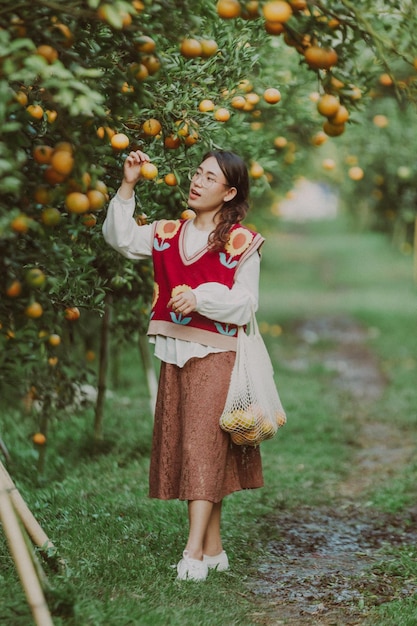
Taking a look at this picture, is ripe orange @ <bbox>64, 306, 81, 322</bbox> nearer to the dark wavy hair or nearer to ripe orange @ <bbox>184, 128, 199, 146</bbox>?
the dark wavy hair

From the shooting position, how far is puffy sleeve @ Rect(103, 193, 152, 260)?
3664 mm

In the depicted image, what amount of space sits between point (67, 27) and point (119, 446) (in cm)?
405

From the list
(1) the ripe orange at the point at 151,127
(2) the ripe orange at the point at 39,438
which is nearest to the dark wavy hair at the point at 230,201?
(1) the ripe orange at the point at 151,127

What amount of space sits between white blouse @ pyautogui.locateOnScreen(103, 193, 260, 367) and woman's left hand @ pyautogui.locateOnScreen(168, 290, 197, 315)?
5 cm

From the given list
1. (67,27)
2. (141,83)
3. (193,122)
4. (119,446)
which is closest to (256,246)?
(193,122)

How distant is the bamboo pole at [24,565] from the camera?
2.81m

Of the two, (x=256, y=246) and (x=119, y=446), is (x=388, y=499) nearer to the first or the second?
(x=119, y=446)

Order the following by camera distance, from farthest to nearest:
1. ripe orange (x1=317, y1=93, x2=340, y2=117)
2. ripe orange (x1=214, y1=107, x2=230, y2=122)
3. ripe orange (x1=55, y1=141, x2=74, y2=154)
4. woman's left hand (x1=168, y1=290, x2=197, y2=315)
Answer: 1. ripe orange (x1=214, y1=107, x2=230, y2=122)
2. woman's left hand (x1=168, y1=290, x2=197, y2=315)
3. ripe orange (x1=317, y1=93, x2=340, y2=117)
4. ripe orange (x1=55, y1=141, x2=74, y2=154)

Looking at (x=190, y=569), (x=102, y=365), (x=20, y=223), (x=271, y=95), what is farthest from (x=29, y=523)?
(x=102, y=365)

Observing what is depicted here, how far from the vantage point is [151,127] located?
12.1 ft

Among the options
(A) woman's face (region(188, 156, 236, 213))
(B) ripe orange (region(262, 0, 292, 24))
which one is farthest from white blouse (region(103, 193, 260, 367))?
(B) ripe orange (region(262, 0, 292, 24))

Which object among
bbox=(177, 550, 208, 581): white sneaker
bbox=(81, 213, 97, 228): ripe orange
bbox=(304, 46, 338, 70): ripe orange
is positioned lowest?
bbox=(177, 550, 208, 581): white sneaker

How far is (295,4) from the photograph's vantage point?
9.89 ft

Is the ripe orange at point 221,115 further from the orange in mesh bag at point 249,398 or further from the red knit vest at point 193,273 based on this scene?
the orange in mesh bag at point 249,398
